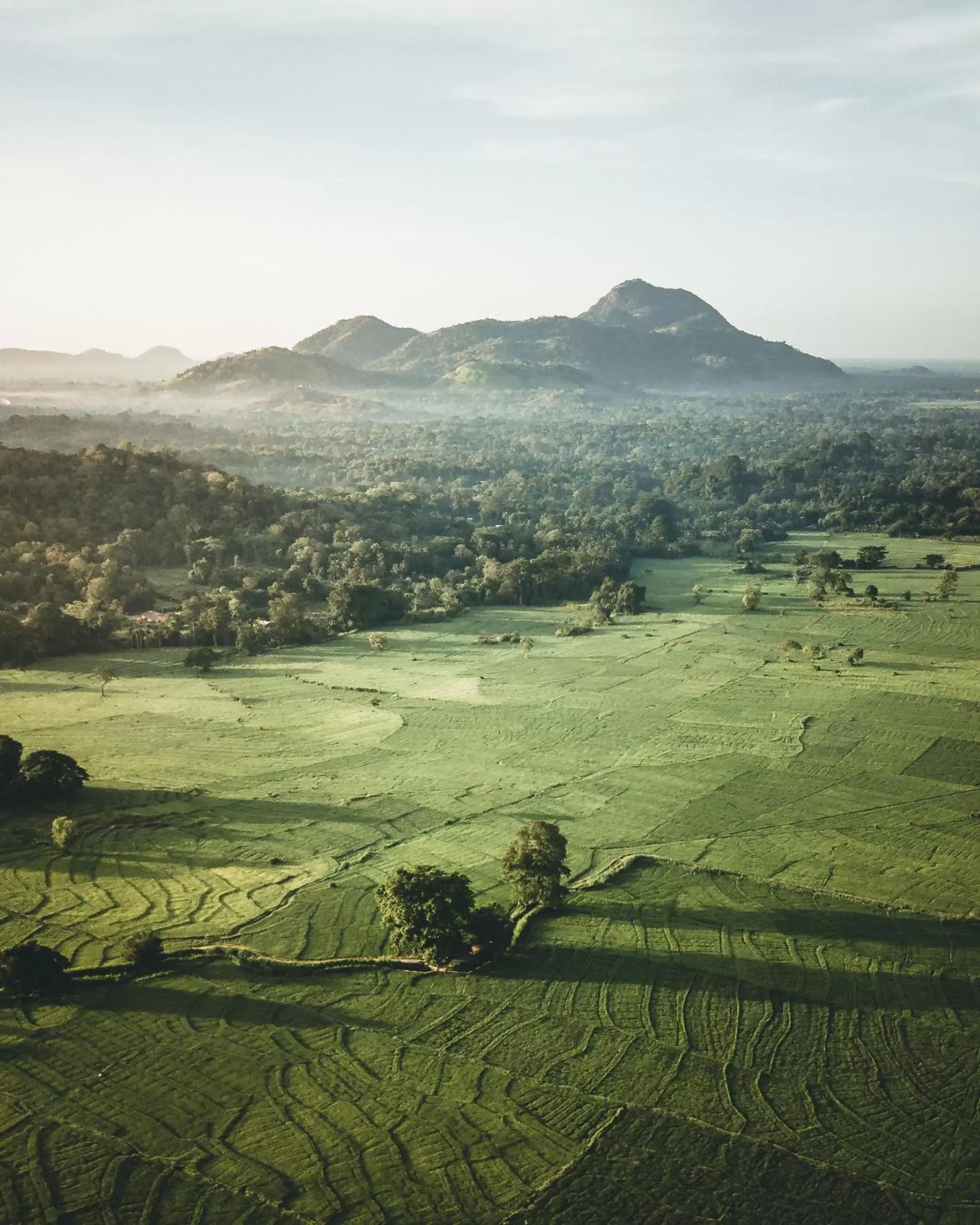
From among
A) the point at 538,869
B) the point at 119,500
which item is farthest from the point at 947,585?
the point at 119,500

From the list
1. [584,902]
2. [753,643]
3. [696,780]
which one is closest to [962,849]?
[696,780]

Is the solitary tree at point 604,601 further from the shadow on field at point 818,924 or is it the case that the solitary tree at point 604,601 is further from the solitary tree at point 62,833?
the solitary tree at point 62,833

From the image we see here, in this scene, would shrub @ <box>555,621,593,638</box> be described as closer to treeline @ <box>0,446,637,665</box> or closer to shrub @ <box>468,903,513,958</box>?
treeline @ <box>0,446,637,665</box>

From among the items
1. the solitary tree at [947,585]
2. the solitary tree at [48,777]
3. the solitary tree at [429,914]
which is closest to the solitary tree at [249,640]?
the solitary tree at [48,777]

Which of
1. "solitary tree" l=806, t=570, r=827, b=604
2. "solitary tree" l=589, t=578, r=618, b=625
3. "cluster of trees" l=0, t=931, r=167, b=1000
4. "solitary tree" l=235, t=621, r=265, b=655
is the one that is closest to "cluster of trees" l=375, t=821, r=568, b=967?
"cluster of trees" l=0, t=931, r=167, b=1000

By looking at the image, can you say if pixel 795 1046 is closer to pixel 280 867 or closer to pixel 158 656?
pixel 280 867
